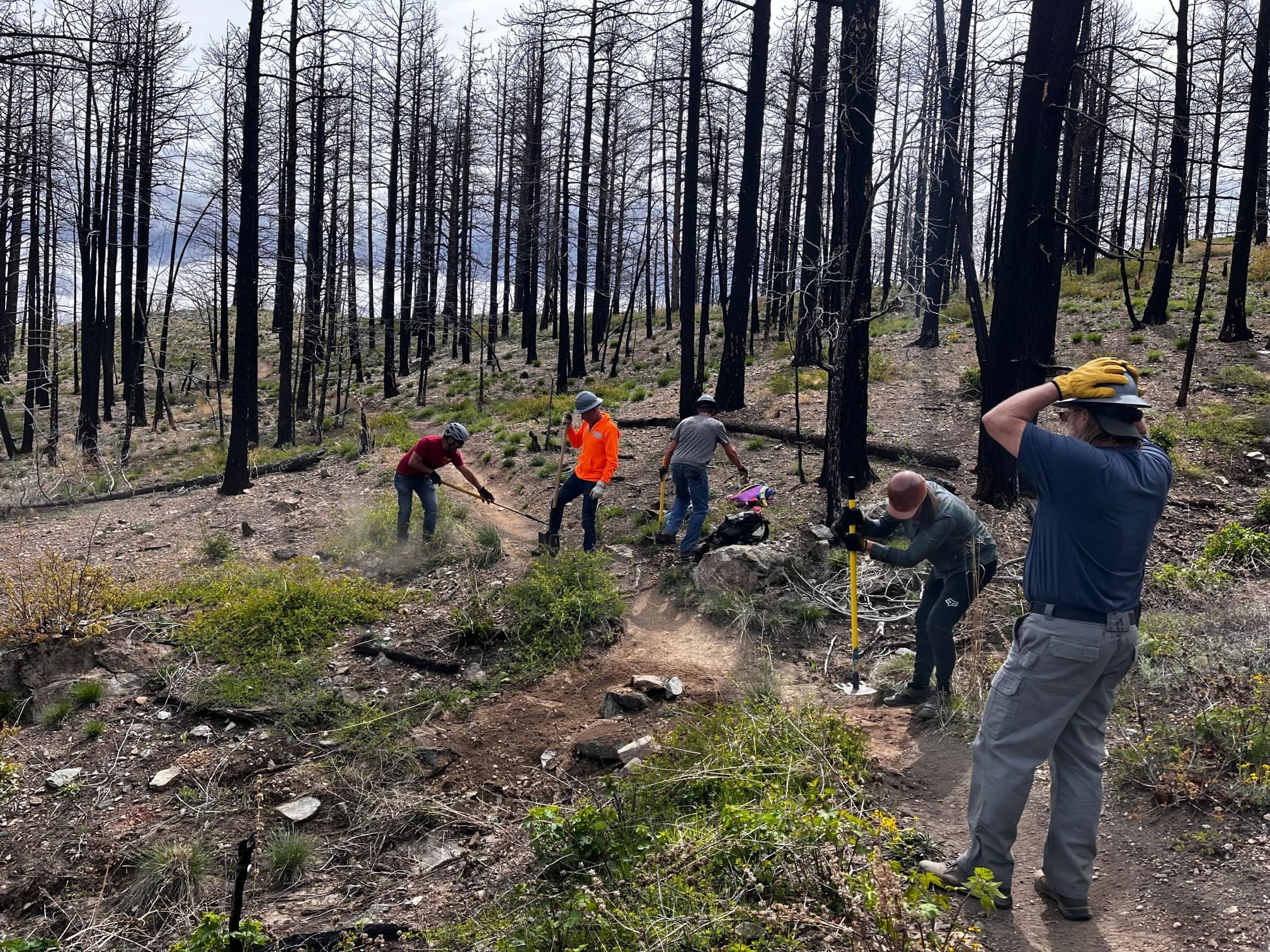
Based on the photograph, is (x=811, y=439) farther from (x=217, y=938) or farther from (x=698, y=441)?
(x=217, y=938)

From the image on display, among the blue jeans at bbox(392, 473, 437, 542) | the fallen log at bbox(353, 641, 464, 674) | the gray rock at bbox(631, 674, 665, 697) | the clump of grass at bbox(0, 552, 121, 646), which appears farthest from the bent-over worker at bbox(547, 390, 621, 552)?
the clump of grass at bbox(0, 552, 121, 646)

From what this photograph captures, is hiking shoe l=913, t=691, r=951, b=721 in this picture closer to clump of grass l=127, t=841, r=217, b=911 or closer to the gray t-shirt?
the gray t-shirt

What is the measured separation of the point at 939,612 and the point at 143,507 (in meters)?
12.8

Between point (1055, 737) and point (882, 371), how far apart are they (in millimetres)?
14251

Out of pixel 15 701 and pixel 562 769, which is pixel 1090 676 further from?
→ pixel 15 701

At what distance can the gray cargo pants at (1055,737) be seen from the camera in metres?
3.52

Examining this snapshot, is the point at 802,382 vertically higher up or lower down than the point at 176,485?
higher up

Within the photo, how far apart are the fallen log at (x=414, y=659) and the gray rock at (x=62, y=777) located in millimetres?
2322

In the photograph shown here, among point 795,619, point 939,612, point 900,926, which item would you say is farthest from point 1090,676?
point 795,619

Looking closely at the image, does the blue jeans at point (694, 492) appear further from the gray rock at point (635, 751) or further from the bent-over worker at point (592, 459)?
the gray rock at point (635, 751)

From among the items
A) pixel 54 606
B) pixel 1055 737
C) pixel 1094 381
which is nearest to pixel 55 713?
pixel 54 606

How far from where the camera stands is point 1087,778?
3.67 metres

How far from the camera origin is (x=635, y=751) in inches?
227

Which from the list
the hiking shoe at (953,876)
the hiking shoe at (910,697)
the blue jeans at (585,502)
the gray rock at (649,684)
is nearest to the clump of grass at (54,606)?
the blue jeans at (585,502)
